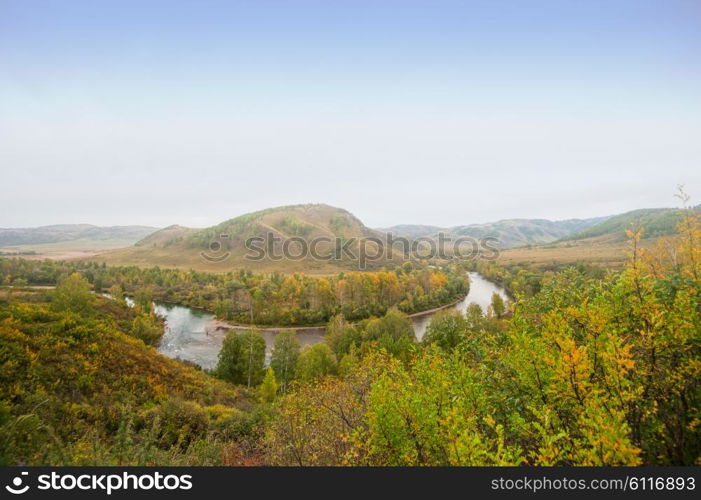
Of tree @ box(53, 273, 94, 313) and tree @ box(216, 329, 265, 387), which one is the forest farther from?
tree @ box(53, 273, 94, 313)

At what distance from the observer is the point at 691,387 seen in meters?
5.29

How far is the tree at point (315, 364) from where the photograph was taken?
31.3m

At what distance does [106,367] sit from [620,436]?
23.7 metres

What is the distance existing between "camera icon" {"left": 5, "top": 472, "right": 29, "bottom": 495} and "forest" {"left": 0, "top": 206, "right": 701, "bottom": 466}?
0.91 metres

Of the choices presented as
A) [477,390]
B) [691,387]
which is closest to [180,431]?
[477,390]

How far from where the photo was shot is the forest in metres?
4.84

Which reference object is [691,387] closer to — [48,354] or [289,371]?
[48,354]

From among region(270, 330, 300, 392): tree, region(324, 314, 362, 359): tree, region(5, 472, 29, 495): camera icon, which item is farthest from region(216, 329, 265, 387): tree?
region(5, 472, 29, 495): camera icon

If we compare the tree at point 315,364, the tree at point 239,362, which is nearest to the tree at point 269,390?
the tree at point 315,364

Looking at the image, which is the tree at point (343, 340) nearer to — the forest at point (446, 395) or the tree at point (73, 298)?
the forest at point (446, 395)

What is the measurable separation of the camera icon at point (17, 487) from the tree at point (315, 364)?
2585 cm

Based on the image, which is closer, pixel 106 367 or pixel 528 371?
pixel 528 371

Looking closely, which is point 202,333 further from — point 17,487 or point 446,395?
point 446,395

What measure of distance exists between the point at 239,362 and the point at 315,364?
1016cm
